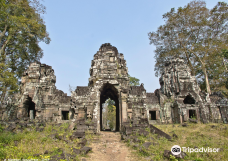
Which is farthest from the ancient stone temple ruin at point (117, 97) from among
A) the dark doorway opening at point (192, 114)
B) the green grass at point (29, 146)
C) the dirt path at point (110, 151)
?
the green grass at point (29, 146)

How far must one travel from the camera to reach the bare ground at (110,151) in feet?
22.0

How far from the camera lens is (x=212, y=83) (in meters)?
23.7

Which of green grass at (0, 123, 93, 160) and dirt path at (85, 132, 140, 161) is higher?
green grass at (0, 123, 93, 160)

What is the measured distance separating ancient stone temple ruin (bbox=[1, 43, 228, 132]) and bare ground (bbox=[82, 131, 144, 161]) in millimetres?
4539

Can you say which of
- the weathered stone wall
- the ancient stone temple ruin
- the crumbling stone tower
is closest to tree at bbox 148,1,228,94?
the ancient stone temple ruin

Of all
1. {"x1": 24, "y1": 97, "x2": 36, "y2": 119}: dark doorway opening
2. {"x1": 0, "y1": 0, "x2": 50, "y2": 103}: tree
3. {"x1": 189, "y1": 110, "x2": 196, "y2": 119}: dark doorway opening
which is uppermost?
{"x1": 0, "y1": 0, "x2": 50, "y2": 103}: tree

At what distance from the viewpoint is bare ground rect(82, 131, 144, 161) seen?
22.0 feet

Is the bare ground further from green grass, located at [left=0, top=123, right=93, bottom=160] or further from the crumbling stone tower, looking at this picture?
the crumbling stone tower

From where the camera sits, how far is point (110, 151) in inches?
297

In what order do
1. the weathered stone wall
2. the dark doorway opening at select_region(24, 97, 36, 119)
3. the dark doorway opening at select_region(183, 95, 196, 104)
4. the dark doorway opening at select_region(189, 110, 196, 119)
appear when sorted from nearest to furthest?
the dark doorway opening at select_region(189, 110, 196, 119), the weathered stone wall, the dark doorway opening at select_region(24, 97, 36, 119), the dark doorway opening at select_region(183, 95, 196, 104)

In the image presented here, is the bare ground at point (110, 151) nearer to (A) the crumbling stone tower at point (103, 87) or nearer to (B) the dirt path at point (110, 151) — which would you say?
(B) the dirt path at point (110, 151)

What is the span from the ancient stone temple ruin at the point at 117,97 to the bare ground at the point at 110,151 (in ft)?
14.9

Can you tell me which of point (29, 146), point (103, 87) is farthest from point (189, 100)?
point (29, 146)

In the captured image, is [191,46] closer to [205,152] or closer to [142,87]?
[142,87]
